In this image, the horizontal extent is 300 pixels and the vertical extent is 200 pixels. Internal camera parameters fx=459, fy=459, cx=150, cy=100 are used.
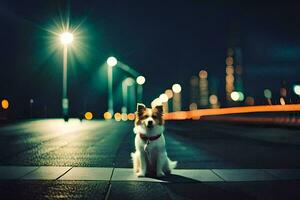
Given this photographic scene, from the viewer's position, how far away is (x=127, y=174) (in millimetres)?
9719

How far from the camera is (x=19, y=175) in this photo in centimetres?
934

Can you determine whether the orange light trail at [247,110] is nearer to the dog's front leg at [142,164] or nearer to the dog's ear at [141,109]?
the dog's front leg at [142,164]

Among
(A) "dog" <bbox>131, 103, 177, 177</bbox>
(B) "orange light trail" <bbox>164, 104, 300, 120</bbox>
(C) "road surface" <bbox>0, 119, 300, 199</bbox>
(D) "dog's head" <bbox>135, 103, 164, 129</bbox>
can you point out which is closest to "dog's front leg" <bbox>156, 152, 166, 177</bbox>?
(A) "dog" <bbox>131, 103, 177, 177</bbox>

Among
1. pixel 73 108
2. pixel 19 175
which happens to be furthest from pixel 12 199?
pixel 73 108

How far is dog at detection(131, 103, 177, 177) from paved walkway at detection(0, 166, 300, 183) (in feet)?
0.93

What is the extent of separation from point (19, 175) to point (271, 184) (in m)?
4.99

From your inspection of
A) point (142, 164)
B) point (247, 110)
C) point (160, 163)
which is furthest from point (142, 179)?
point (247, 110)

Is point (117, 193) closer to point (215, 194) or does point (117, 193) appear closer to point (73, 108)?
point (215, 194)

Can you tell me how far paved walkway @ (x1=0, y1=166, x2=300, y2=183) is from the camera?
912 cm

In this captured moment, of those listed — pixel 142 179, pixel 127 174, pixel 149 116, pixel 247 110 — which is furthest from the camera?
pixel 247 110

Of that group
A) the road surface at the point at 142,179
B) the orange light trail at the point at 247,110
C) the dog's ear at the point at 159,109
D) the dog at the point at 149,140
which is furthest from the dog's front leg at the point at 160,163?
the orange light trail at the point at 247,110

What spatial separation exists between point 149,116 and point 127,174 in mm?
1703

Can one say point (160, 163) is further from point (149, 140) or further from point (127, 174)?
point (127, 174)

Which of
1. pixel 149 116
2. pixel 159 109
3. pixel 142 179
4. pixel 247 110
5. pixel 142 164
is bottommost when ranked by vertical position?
pixel 142 179
